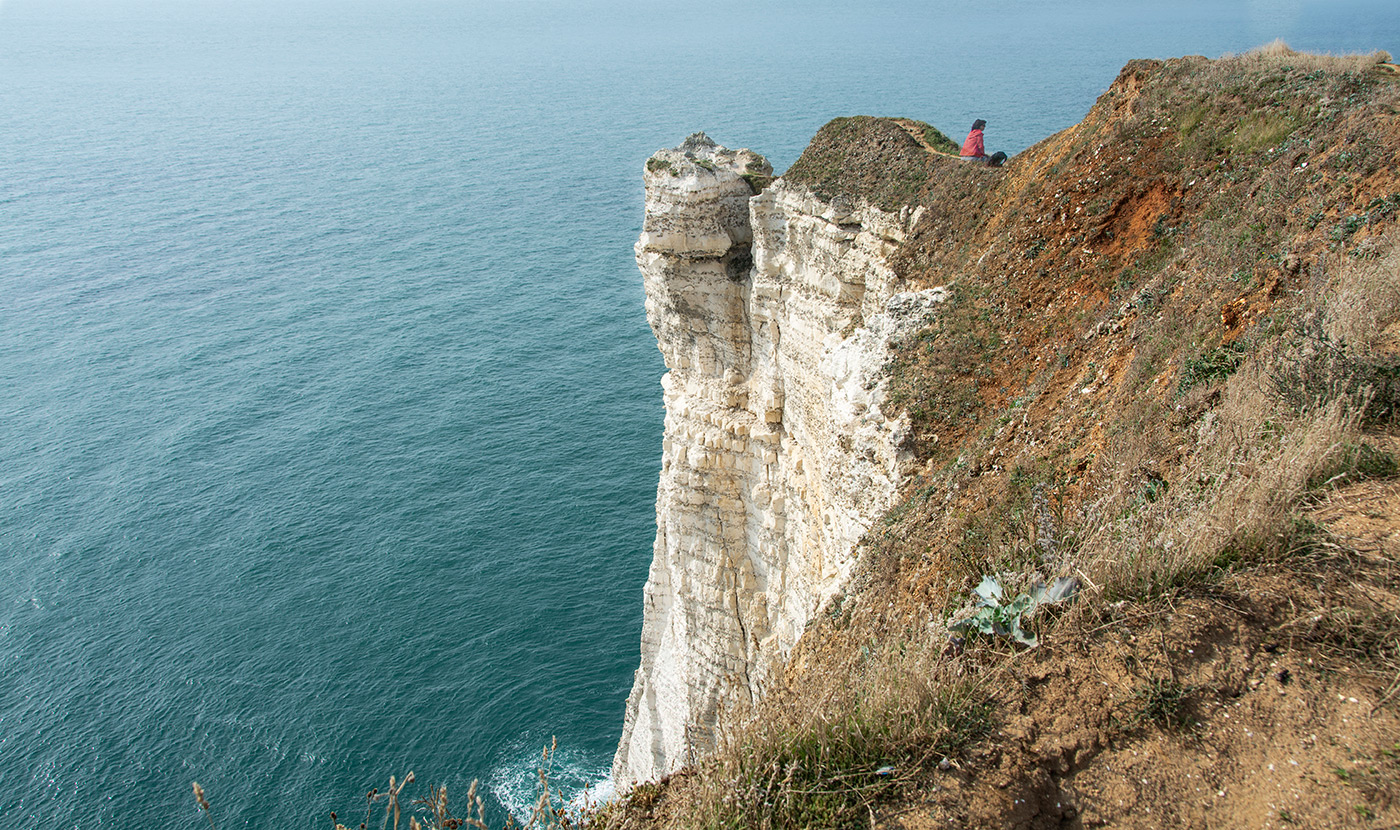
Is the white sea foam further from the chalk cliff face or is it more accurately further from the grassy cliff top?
the grassy cliff top

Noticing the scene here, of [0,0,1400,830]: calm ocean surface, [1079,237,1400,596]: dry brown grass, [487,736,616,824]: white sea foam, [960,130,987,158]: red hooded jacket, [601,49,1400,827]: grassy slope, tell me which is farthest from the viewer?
[0,0,1400,830]: calm ocean surface

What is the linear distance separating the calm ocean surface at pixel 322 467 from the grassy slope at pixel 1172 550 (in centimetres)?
2955

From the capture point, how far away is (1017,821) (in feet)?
20.0

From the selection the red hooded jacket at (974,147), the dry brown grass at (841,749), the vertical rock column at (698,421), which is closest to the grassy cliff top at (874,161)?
the red hooded jacket at (974,147)

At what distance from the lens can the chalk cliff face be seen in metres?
23.6

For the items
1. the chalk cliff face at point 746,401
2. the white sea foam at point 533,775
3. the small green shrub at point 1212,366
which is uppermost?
the small green shrub at point 1212,366

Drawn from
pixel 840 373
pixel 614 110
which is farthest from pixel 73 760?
pixel 614 110

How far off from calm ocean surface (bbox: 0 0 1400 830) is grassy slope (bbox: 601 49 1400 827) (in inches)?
1163

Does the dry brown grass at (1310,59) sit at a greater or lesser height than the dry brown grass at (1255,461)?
greater

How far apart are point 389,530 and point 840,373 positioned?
3453cm

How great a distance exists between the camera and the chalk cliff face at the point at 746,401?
23.6 m

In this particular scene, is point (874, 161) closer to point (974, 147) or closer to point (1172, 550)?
point (974, 147)

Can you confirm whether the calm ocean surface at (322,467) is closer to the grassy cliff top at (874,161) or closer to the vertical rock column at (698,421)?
the vertical rock column at (698,421)

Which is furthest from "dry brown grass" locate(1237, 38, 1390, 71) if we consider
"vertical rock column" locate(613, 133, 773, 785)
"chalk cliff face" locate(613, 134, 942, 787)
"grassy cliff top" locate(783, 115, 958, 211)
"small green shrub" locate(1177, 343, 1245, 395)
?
"vertical rock column" locate(613, 133, 773, 785)
